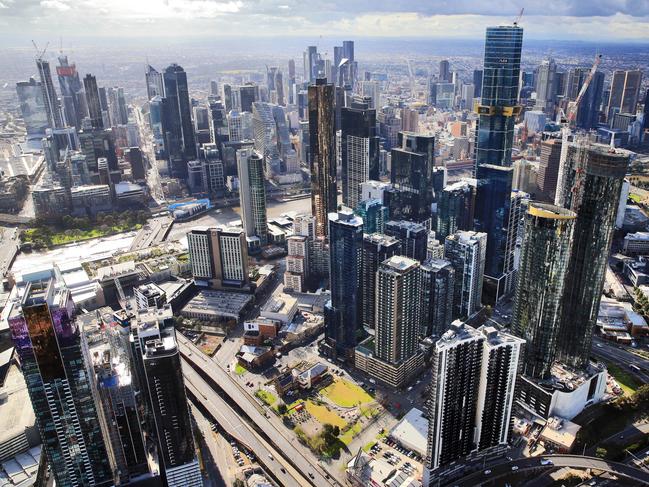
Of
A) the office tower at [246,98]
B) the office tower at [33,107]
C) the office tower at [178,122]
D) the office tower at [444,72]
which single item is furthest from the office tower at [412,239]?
the office tower at [444,72]

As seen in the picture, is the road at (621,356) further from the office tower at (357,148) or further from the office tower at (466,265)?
the office tower at (357,148)

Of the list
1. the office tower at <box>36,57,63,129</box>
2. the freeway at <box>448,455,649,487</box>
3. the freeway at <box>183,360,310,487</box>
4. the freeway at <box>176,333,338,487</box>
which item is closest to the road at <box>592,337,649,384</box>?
the freeway at <box>448,455,649,487</box>

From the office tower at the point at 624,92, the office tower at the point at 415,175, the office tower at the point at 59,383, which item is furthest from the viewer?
the office tower at the point at 624,92

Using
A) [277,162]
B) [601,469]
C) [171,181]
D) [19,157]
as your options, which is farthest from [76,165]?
[601,469]

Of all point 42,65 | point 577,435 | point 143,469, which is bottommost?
point 577,435

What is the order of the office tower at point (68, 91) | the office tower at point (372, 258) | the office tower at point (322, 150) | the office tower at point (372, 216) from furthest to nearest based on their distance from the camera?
the office tower at point (68, 91), the office tower at point (322, 150), the office tower at point (372, 216), the office tower at point (372, 258)

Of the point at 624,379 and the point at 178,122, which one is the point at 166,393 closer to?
the point at 624,379

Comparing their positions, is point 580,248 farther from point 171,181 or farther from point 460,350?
point 171,181

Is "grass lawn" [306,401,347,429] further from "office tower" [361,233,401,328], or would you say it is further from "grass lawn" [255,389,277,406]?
"office tower" [361,233,401,328]
